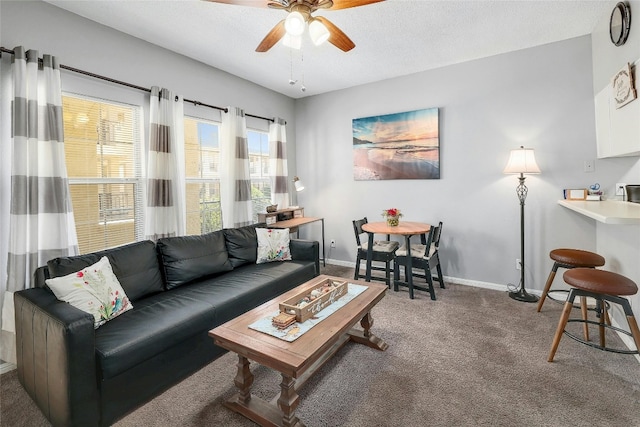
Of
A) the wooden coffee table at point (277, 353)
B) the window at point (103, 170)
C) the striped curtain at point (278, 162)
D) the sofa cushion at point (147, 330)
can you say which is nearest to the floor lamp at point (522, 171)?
the wooden coffee table at point (277, 353)

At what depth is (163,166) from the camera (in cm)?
290

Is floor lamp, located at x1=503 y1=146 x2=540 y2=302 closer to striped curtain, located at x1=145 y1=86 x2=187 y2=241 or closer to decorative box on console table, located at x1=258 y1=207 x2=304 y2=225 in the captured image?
decorative box on console table, located at x1=258 y1=207 x2=304 y2=225

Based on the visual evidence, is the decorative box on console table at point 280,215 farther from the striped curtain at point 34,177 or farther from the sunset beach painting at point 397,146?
the striped curtain at point 34,177

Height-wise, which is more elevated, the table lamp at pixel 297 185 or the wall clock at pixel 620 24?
the wall clock at pixel 620 24

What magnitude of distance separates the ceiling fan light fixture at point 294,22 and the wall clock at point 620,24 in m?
2.42

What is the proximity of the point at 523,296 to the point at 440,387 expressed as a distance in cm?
198

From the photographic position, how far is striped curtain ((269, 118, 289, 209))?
4359mm

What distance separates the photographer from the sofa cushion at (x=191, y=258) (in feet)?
8.43

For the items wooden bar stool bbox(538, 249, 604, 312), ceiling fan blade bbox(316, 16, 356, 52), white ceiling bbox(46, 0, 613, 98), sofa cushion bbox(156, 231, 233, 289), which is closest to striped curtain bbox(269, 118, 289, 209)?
white ceiling bbox(46, 0, 613, 98)

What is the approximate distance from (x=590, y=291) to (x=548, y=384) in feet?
2.13

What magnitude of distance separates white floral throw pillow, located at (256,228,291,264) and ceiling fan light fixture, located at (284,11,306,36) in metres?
2.13

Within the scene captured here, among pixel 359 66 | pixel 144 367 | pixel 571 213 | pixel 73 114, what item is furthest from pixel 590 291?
pixel 73 114

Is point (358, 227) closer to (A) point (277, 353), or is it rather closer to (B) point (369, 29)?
(B) point (369, 29)

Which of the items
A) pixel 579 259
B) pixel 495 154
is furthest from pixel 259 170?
pixel 579 259
